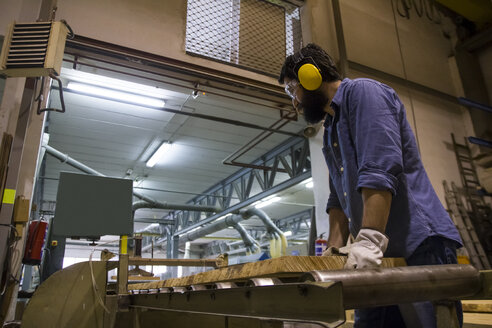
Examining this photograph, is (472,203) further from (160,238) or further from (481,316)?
(160,238)

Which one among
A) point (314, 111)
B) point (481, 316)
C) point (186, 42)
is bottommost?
point (481, 316)

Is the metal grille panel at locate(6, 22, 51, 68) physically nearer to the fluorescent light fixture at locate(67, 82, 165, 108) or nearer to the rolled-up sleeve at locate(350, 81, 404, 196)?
the fluorescent light fixture at locate(67, 82, 165, 108)

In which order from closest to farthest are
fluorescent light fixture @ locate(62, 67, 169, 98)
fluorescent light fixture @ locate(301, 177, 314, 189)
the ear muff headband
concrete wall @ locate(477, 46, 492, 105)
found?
the ear muff headband, fluorescent light fixture @ locate(62, 67, 169, 98), concrete wall @ locate(477, 46, 492, 105), fluorescent light fixture @ locate(301, 177, 314, 189)

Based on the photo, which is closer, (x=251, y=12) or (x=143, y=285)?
(x=143, y=285)

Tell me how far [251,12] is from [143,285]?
361 centimetres

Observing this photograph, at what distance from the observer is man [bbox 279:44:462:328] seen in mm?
1012

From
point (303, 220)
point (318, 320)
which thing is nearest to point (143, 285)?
point (318, 320)

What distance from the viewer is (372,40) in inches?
184

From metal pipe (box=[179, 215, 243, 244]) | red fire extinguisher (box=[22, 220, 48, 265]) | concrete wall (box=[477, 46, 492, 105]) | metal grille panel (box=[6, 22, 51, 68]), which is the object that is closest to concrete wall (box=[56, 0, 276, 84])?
metal grille panel (box=[6, 22, 51, 68])

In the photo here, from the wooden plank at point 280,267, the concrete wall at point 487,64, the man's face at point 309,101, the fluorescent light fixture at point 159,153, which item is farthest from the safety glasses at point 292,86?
the fluorescent light fixture at point 159,153

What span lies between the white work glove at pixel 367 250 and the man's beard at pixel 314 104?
2.18ft

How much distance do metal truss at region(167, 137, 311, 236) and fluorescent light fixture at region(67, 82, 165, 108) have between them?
2.56 m

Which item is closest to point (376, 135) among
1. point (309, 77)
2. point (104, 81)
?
point (309, 77)

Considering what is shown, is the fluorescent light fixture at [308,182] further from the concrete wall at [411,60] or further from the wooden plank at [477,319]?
the wooden plank at [477,319]
